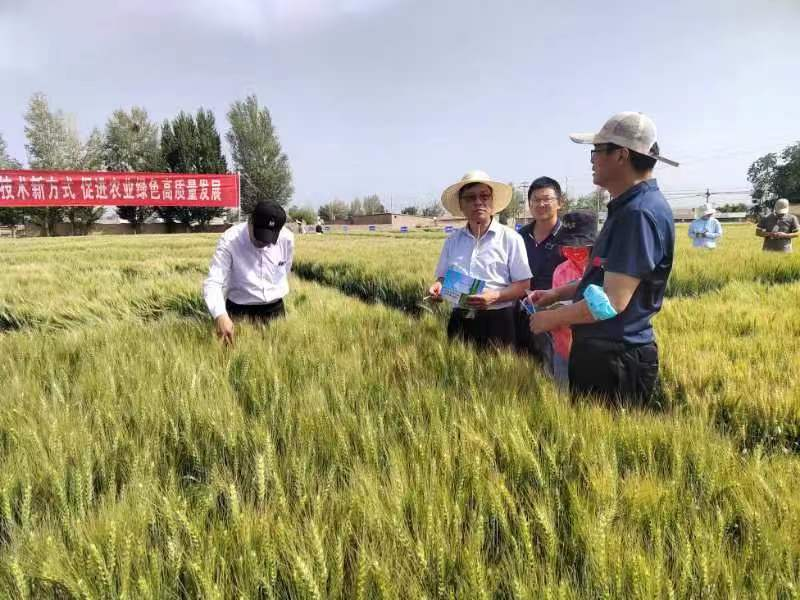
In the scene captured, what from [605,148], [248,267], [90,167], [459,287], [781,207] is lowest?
[459,287]

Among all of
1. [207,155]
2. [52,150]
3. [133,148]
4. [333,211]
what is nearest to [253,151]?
[207,155]

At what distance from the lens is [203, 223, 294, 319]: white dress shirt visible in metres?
2.95

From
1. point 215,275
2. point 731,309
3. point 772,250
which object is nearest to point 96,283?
point 215,275

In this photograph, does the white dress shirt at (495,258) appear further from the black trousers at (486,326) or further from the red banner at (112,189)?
the red banner at (112,189)

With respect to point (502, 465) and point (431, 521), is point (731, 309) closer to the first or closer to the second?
point (502, 465)

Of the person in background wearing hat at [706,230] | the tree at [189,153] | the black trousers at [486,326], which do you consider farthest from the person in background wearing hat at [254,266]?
the tree at [189,153]

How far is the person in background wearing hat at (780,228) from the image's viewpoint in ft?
25.1

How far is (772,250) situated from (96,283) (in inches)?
441

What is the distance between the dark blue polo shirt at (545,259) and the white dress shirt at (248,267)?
6.50 feet

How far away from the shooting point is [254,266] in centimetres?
320

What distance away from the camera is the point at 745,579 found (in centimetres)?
78

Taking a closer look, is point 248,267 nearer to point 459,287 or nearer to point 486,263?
point 459,287

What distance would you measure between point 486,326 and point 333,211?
91637 mm

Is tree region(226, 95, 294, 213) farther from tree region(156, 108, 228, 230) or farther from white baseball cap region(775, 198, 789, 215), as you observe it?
white baseball cap region(775, 198, 789, 215)
